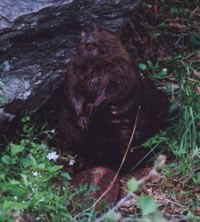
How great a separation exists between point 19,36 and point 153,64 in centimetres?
183

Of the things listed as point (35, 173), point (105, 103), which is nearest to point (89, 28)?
point (105, 103)

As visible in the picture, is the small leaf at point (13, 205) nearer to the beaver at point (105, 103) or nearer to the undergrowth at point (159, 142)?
the undergrowth at point (159, 142)

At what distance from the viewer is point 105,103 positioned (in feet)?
19.8

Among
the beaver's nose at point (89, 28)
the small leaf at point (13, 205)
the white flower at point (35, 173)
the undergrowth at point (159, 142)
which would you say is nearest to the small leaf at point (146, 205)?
the undergrowth at point (159, 142)

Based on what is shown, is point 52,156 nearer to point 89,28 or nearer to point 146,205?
point 89,28

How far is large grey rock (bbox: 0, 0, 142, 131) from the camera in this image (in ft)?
19.6

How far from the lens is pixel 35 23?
6.03 metres

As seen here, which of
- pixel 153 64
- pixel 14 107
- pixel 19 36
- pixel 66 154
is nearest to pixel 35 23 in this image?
pixel 19 36

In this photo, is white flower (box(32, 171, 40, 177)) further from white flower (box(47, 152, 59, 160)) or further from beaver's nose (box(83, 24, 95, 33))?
beaver's nose (box(83, 24, 95, 33))

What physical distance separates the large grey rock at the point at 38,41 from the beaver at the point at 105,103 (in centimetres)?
24

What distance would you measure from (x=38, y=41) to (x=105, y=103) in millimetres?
776

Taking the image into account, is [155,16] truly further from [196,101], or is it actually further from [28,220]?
[28,220]

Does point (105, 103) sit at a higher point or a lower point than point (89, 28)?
lower

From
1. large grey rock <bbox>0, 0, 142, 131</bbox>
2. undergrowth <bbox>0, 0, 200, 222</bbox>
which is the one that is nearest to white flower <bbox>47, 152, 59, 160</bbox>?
undergrowth <bbox>0, 0, 200, 222</bbox>
